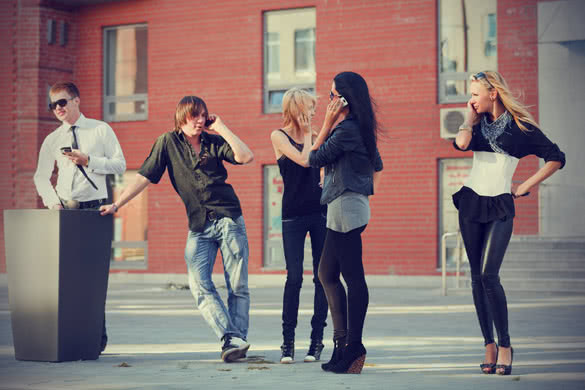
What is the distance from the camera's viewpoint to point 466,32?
1953 centimetres

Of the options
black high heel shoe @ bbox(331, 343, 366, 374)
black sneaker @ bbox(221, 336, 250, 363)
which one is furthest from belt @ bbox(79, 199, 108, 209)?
black high heel shoe @ bbox(331, 343, 366, 374)

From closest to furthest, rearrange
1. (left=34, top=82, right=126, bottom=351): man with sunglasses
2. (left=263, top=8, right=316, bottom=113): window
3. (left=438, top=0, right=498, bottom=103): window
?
(left=34, top=82, right=126, bottom=351): man with sunglasses, (left=438, top=0, right=498, bottom=103): window, (left=263, top=8, right=316, bottom=113): window

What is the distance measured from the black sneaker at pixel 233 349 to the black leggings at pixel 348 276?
0.80m

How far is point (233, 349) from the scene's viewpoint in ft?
23.5

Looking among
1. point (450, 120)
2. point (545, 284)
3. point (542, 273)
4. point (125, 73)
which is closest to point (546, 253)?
point (542, 273)

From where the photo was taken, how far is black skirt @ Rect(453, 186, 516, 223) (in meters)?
6.59

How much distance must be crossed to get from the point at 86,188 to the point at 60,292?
0.87m

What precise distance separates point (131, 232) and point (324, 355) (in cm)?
1539

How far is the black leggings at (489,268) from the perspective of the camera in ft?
21.5

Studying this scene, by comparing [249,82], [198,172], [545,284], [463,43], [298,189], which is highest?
[463,43]

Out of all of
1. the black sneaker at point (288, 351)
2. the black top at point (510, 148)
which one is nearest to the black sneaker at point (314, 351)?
the black sneaker at point (288, 351)

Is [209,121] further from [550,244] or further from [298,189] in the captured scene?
[550,244]

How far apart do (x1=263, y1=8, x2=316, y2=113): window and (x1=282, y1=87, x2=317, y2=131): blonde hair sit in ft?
44.9

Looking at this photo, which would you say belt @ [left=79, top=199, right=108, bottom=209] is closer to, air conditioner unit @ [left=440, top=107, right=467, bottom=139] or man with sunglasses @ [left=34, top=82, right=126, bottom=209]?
man with sunglasses @ [left=34, top=82, right=126, bottom=209]
